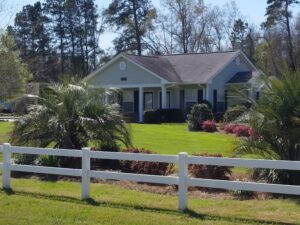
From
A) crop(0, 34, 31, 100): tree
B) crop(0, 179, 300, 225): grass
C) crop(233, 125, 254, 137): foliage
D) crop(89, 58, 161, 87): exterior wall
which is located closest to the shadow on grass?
crop(0, 179, 300, 225): grass

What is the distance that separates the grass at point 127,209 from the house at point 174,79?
28897 millimetres

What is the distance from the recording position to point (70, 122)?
14445 millimetres

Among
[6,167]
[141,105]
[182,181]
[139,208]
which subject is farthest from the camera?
[141,105]

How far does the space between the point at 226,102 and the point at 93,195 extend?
3202 cm

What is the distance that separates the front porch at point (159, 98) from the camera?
4066 cm

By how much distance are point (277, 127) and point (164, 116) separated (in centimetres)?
2770

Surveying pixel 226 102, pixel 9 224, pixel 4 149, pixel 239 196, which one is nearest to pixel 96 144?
pixel 4 149

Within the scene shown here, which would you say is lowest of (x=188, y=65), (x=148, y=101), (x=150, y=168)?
(x=150, y=168)

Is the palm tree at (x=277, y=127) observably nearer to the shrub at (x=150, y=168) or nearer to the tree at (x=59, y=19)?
the shrub at (x=150, y=168)

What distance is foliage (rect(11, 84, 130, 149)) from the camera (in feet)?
46.7

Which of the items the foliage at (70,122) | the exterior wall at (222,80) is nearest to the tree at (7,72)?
the exterior wall at (222,80)

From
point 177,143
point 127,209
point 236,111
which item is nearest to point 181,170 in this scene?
point 127,209

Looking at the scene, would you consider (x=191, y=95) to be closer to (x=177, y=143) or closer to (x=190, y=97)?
(x=190, y=97)

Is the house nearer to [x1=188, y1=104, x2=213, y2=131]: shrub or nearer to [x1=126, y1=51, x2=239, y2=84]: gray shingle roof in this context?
[x1=126, y1=51, x2=239, y2=84]: gray shingle roof
